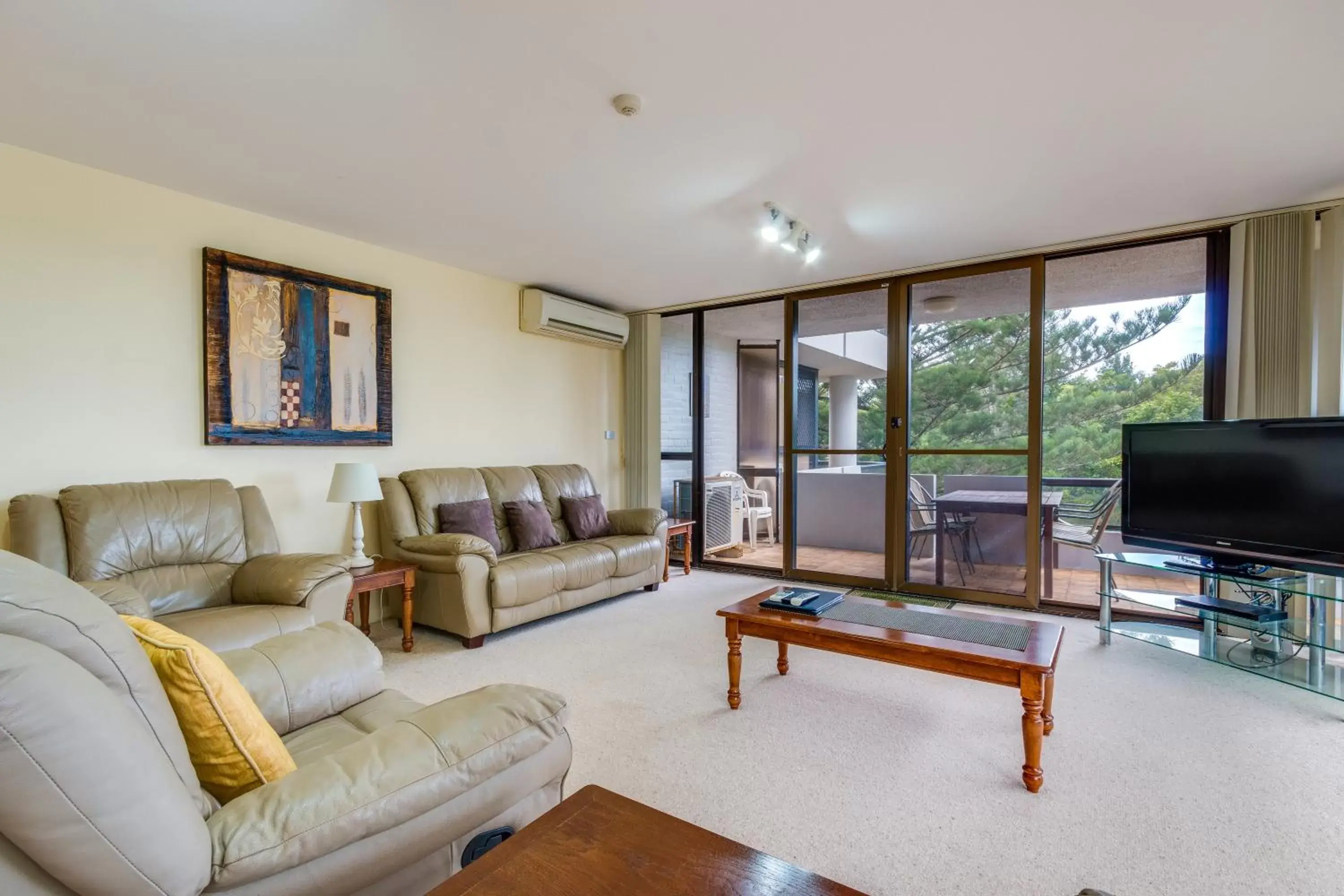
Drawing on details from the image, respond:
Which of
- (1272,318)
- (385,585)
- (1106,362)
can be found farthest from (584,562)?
(1272,318)

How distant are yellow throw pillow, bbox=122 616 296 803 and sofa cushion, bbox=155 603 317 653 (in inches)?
53.1

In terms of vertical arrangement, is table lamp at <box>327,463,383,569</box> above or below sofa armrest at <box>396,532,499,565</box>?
above

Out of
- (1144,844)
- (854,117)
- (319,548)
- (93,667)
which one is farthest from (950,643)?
(319,548)

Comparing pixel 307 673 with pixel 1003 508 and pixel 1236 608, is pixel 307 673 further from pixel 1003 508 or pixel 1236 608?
pixel 1003 508

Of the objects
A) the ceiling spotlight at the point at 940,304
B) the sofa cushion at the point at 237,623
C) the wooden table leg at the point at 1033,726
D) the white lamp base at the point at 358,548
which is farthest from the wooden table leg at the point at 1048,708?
the white lamp base at the point at 358,548

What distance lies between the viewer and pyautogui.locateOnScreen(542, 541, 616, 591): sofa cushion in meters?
3.92

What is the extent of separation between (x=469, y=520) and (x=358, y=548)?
68cm

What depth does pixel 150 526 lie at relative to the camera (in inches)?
108

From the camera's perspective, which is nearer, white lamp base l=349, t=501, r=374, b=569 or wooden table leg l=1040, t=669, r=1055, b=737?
wooden table leg l=1040, t=669, r=1055, b=737

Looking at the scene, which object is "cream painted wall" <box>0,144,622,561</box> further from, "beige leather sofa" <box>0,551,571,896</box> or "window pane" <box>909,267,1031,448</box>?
"window pane" <box>909,267,1031,448</box>

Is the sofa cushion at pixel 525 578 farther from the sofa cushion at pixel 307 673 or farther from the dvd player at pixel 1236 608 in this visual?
the dvd player at pixel 1236 608

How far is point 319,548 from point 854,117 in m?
3.65

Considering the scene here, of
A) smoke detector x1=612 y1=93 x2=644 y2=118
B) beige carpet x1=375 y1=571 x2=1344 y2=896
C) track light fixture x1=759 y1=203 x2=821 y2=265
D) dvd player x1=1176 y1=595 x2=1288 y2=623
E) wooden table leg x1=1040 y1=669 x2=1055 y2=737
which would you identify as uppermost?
smoke detector x1=612 y1=93 x2=644 y2=118

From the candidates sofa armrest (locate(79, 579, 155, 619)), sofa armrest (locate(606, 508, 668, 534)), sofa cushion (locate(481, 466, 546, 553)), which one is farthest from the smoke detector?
sofa armrest (locate(606, 508, 668, 534))
